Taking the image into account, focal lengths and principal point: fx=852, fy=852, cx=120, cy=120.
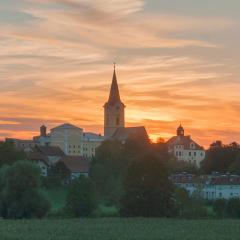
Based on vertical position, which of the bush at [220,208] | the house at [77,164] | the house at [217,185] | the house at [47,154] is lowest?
the bush at [220,208]

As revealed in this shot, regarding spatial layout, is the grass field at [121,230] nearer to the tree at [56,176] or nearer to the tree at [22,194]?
the tree at [22,194]

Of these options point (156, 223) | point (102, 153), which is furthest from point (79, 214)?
point (102, 153)

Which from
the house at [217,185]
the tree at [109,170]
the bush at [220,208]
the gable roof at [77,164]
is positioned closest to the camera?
the bush at [220,208]

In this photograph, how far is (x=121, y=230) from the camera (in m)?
51.1

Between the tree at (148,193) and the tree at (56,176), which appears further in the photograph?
the tree at (56,176)

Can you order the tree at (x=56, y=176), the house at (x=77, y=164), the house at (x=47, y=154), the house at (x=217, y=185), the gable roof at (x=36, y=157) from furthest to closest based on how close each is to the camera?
the house at (x=47, y=154) < the house at (x=77, y=164) < the gable roof at (x=36, y=157) < the tree at (x=56, y=176) < the house at (x=217, y=185)

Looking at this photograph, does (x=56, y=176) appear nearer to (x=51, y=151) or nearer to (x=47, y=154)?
(x=47, y=154)

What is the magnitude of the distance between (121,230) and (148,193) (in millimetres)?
18676

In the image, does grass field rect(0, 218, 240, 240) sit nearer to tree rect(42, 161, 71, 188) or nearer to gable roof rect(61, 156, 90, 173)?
tree rect(42, 161, 71, 188)

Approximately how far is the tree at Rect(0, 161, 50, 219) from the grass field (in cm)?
1174

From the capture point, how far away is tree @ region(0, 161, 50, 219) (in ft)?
235

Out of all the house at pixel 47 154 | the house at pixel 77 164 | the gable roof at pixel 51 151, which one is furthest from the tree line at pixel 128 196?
the gable roof at pixel 51 151

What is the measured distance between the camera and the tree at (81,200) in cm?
7238

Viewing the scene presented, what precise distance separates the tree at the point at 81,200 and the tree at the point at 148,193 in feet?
11.6
